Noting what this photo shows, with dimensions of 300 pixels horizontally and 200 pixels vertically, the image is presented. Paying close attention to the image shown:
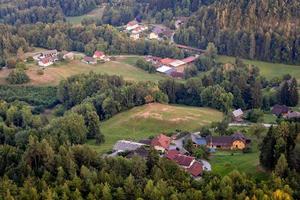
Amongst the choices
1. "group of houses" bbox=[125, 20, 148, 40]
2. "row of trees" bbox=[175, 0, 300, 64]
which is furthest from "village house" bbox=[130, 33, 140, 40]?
"row of trees" bbox=[175, 0, 300, 64]

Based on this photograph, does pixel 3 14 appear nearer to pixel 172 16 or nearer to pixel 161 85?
pixel 172 16

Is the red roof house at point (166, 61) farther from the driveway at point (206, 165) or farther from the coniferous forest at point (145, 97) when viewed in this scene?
the driveway at point (206, 165)

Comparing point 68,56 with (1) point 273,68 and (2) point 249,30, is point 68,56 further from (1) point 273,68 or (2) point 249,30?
(1) point 273,68

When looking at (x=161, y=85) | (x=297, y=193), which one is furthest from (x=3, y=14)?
(x=297, y=193)

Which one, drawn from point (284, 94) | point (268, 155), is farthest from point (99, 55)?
point (268, 155)

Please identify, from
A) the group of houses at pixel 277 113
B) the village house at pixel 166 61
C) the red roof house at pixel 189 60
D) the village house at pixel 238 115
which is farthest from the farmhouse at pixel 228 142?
the red roof house at pixel 189 60

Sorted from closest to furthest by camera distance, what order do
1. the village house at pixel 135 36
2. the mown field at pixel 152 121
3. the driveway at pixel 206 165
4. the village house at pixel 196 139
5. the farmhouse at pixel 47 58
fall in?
1. the driveway at pixel 206 165
2. the village house at pixel 196 139
3. the mown field at pixel 152 121
4. the farmhouse at pixel 47 58
5. the village house at pixel 135 36
